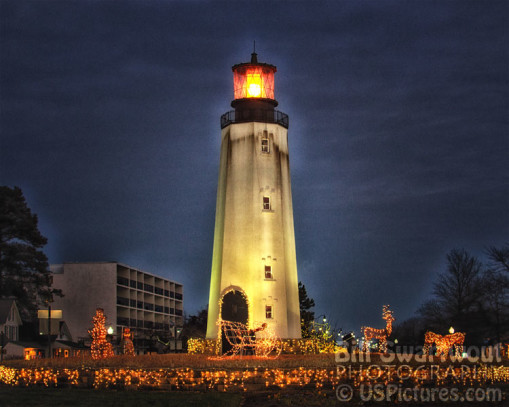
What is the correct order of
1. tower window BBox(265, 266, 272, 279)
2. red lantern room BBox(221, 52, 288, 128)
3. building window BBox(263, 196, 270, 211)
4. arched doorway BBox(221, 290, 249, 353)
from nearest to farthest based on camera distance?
arched doorway BBox(221, 290, 249, 353) < tower window BBox(265, 266, 272, 279) < building window BBox(263, 196, 270, 211) < red lantern room BBox(221, 52, 288, 128)

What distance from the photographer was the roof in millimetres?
74688

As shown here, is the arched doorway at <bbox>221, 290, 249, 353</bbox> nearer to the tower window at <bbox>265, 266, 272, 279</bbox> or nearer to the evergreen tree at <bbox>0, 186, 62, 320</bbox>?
the tower window at <bbox>265, 266, 272, 279</bbox>

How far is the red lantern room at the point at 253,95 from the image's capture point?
51.1 m

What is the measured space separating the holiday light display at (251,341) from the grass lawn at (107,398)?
9367 millimetres

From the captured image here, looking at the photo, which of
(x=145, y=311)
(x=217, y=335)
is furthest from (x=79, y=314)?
(x=217, y=335)

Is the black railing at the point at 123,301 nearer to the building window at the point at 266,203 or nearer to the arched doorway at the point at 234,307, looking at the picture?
the arched doorway at the point at 234,307

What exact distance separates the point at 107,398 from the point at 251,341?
1294 cm

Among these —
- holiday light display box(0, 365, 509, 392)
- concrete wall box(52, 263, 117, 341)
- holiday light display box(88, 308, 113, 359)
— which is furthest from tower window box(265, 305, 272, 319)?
concrete wall box(52, 263, 117, 341)

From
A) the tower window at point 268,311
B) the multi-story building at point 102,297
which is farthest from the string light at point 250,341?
the multi-story building at point 102,297

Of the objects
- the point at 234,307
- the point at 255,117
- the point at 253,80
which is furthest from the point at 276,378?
the point at 253,80

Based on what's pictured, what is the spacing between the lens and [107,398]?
28328 millimetres

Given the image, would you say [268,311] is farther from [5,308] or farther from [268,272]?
[5,308]

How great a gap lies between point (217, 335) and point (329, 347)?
22.3 ft

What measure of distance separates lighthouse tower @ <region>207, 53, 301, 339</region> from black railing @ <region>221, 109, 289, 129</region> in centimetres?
6
